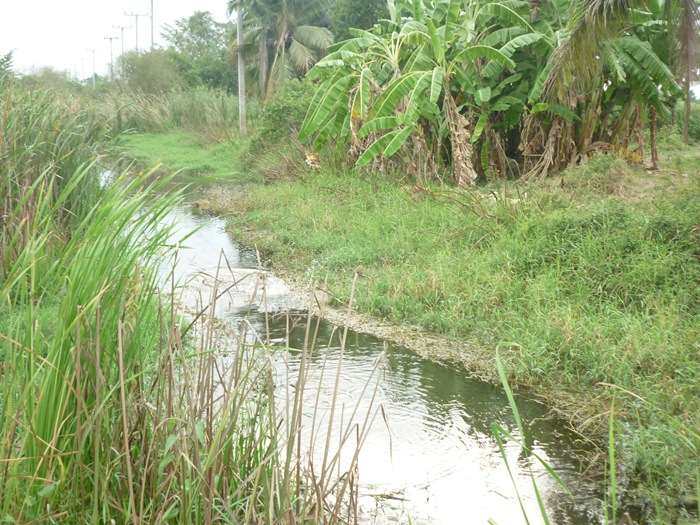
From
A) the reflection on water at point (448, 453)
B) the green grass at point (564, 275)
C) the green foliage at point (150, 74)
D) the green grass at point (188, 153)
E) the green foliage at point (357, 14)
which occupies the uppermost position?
the green foliage at point (357, 14)

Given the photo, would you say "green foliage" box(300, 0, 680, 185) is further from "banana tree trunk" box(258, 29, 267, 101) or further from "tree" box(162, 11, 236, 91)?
"tree" box(162, 11, 236, 91)

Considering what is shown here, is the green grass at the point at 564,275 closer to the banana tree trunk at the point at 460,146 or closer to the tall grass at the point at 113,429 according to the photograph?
the banana tree trunk at the point at 460,146

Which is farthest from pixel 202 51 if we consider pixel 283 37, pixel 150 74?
pixel 283 37

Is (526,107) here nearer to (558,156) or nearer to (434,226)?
(558,156)

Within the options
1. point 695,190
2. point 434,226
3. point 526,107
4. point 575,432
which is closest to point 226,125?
point 526,107

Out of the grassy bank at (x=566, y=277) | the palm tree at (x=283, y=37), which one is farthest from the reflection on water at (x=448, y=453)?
the palm tree at (x=283, y=37)

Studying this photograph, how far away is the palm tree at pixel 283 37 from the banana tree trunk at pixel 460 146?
66.9ft

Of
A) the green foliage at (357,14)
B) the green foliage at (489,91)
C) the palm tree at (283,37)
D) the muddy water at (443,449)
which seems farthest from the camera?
the palm tree at (283,37)

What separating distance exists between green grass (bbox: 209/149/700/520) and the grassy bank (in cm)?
1

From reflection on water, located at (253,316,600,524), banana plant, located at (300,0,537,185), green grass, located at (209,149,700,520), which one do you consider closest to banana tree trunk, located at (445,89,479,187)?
banana plant, located at (300,0,537,185)

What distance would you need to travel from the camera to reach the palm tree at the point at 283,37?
30.1 m

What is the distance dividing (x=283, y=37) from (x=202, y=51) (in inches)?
722

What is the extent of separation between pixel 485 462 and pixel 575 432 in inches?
26.1

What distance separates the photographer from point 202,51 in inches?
1866
